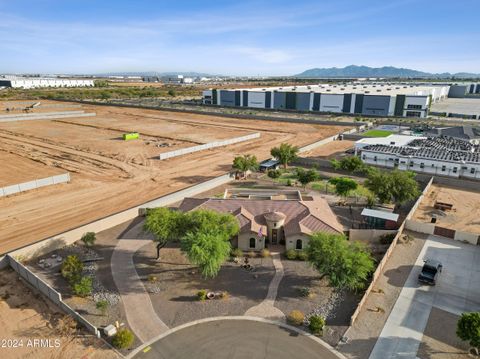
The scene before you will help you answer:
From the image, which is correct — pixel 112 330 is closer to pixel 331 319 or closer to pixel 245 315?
pixel 245 315

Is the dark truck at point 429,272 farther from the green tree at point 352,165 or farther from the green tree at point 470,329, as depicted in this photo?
the green tree at point 352,165

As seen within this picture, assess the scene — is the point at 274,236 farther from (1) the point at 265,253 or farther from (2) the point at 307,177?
(2) the point at 307,177

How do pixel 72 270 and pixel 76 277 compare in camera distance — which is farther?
pixel 72 270

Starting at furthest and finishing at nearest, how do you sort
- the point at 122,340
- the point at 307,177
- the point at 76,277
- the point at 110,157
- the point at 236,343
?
1. the point at 110,157
2. the point at 307,177
3. the point at 76,277
4. the point at 236,343
5. the point at 122,340

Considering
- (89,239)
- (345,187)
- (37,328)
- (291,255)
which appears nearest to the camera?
(37,328)

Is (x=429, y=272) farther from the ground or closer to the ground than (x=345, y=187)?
closer to the ground

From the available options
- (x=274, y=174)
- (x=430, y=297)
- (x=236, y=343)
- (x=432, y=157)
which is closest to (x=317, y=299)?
(x=236, y=343)

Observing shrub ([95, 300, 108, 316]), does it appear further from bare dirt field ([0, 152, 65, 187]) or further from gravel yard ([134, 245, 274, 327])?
bare dirt field ([0, 152, 65, 187])
